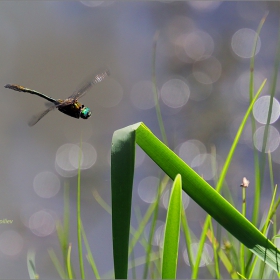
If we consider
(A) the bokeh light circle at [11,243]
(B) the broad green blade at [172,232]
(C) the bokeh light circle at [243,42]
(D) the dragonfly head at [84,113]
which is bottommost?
(A) the bokeh light circle at [11,243]

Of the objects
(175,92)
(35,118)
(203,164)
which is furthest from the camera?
(175,92)

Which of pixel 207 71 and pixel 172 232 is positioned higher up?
pixel 207 71

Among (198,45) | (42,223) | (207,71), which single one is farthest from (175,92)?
(42,223)

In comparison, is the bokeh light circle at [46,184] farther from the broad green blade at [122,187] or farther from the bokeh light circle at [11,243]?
the broad green blade at [122,187]

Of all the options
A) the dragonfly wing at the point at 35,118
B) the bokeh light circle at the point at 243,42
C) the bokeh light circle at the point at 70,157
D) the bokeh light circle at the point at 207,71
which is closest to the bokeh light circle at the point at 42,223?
the bokeh light circle at the point at 70,157

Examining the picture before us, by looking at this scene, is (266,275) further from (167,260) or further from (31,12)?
(31,12)

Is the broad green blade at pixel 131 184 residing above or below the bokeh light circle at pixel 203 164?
above

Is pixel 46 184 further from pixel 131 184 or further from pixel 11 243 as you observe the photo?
pixel 131 184

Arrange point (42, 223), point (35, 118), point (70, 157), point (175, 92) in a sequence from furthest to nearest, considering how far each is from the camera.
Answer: point (175, 92) → point (70, 157) → point (42, 223) → point (35, 118)
